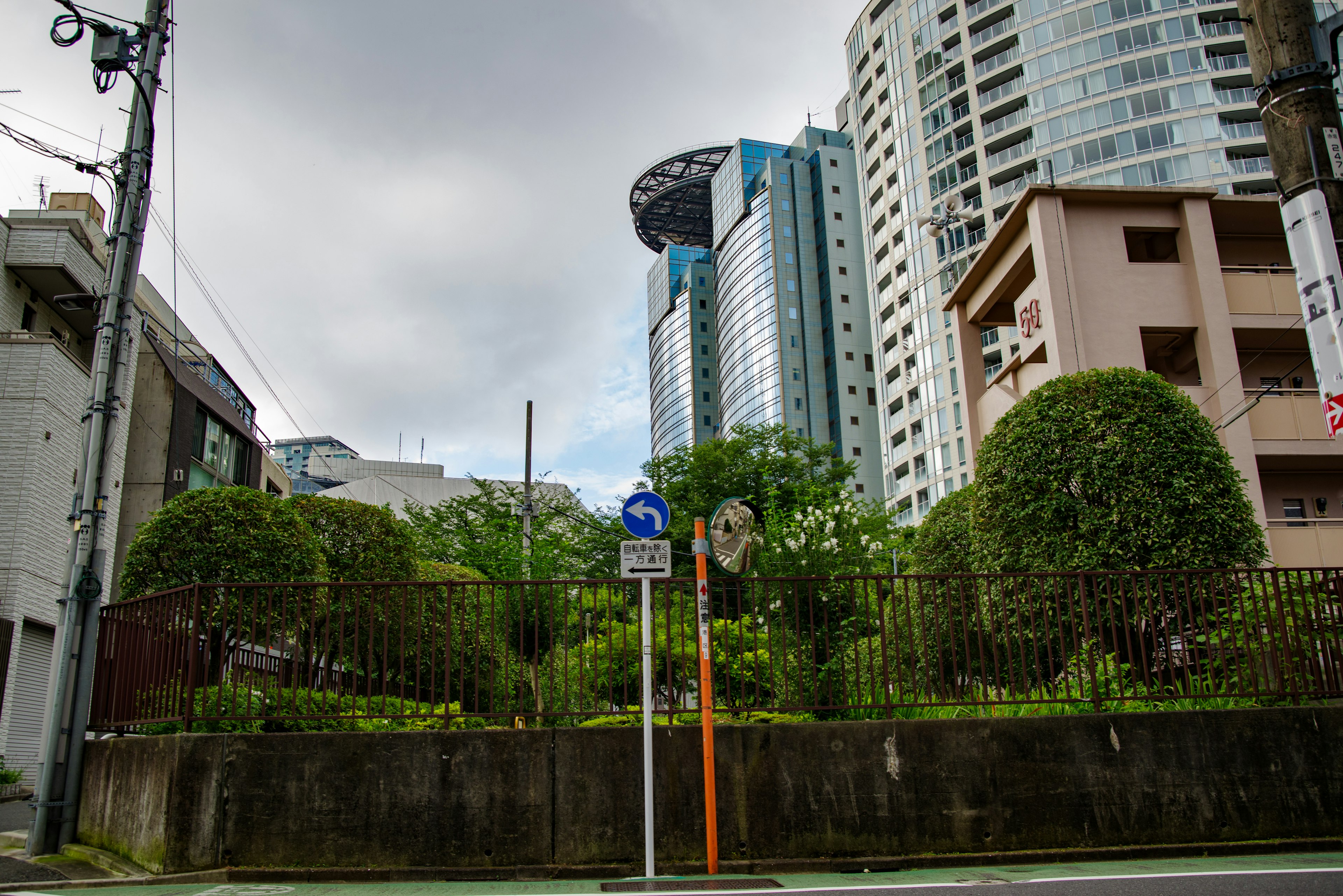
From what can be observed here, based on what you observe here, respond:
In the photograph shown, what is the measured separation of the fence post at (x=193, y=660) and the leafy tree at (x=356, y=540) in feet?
25.3

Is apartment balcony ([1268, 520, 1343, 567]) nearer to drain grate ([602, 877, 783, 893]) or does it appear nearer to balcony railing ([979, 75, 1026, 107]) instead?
drain grate ([602, 877, 783, 893])

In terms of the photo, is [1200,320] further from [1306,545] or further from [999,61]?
[999,61]

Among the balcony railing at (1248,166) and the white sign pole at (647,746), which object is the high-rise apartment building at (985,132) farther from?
the white sign pole at (647,746)

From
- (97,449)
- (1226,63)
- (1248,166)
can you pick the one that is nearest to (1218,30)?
(1226,63)

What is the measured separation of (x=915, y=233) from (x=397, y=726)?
202ft

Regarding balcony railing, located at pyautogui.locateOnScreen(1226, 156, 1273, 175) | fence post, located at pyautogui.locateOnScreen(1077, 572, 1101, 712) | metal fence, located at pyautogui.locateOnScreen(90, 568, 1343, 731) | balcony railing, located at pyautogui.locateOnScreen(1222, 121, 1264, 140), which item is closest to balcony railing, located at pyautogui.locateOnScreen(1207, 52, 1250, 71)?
balcony railing, located at pyautogui.locateOnScreen(1222, 121, 1264, 140)

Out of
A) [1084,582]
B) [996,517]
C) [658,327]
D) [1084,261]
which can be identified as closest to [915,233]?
[1084,261]

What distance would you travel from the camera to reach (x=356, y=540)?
Answer: 15.8 meters

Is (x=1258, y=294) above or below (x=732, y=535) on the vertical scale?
above

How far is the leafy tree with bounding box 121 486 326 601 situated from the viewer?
12.2 m

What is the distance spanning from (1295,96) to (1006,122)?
186 ft

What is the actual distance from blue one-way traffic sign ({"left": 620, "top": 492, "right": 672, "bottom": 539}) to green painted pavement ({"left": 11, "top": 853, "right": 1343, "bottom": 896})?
2.74 m

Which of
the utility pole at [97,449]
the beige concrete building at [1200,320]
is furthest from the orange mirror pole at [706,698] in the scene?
the beige concrete building at [1200,320]

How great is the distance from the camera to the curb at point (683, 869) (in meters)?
6.86
